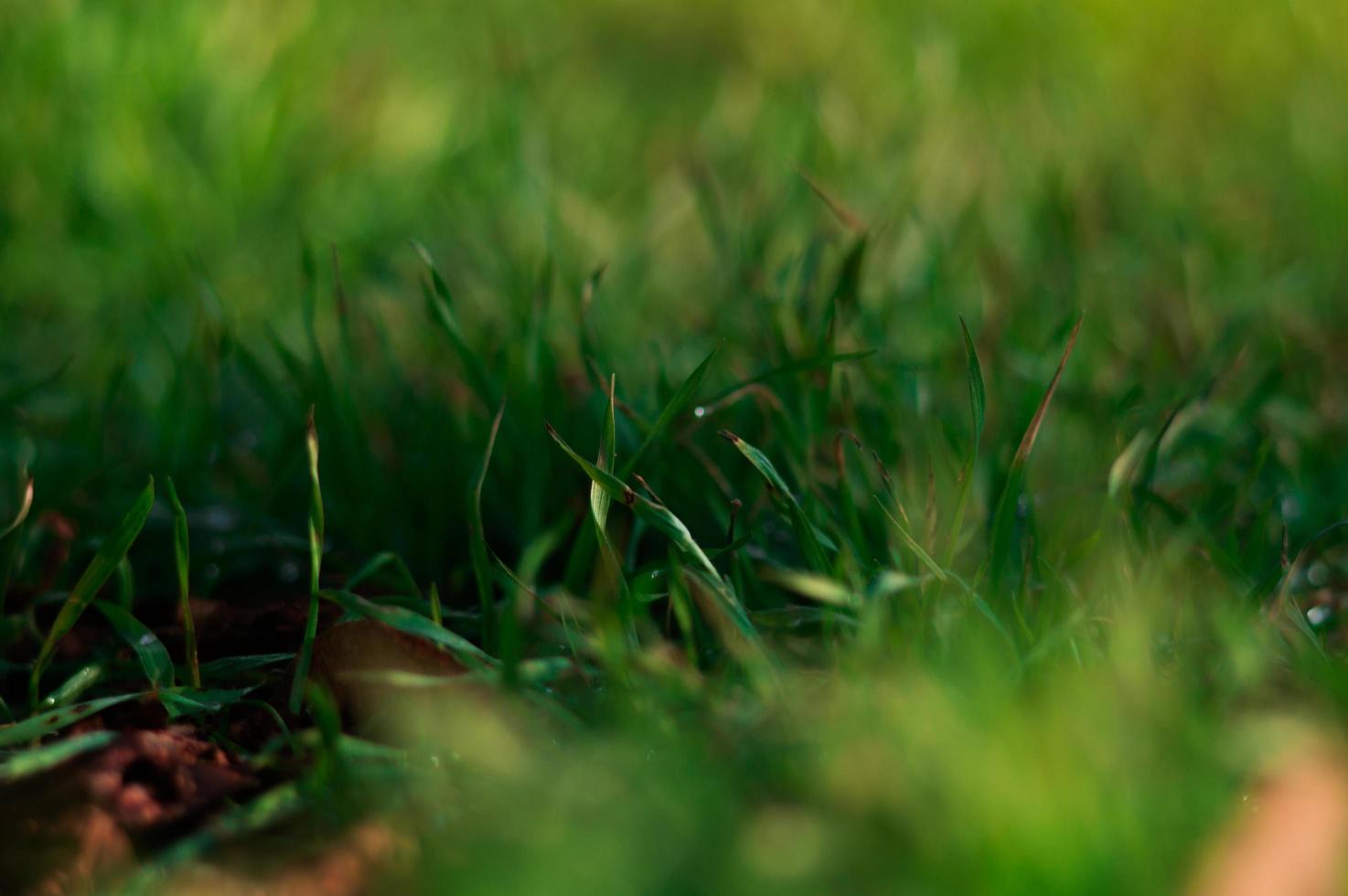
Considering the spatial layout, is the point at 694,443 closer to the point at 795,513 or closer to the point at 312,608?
the point at 795,513

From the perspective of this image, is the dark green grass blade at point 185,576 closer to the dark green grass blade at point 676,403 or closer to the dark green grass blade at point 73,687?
the dark green grass blade at point 73,687

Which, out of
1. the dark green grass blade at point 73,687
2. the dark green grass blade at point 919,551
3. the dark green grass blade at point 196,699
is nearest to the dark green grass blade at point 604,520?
the dark green grass blade at point 919,551

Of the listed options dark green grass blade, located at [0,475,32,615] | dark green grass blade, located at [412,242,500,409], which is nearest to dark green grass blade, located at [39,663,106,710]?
dark green grass blade, located at [0,475,32,615]

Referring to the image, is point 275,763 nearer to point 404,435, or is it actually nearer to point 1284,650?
point 404,435

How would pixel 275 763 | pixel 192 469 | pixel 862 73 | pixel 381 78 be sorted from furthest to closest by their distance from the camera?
1. pixel 862 73
2. pixel 381 78
3. pixel 192 469
4. pixel 275 763

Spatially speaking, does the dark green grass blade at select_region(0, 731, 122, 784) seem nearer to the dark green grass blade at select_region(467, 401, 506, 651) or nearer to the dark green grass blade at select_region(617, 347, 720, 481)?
the dark green grass blade at select_region(467, 401, 506, 651)

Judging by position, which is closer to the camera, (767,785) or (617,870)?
(617,870)

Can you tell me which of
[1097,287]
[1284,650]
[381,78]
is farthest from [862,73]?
[1284,650]
